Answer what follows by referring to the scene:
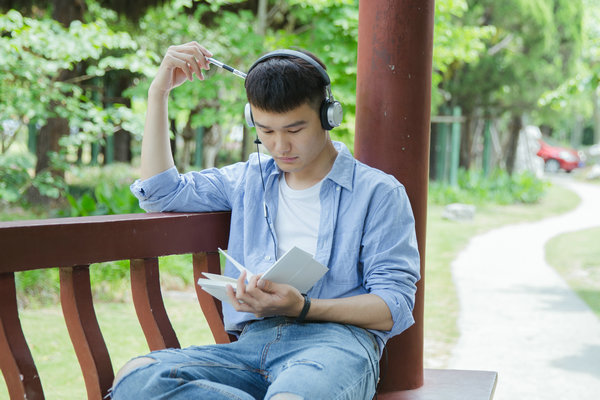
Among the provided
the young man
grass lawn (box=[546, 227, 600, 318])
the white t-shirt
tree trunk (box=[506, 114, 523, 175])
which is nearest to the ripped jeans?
the young man

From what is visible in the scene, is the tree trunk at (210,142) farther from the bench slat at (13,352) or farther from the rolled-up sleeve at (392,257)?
the bench slat at (13,352)

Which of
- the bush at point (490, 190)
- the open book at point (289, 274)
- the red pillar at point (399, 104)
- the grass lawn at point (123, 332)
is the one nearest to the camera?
the open book at point (289, 274)

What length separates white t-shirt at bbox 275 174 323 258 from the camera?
2.26 meters

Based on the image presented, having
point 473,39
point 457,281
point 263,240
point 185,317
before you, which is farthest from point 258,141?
Result: point 473,39

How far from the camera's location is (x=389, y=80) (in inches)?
95.3

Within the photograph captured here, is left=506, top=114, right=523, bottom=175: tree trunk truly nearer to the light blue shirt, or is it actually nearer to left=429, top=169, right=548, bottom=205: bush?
left=429, top=169, right=548, bottom=205: bush

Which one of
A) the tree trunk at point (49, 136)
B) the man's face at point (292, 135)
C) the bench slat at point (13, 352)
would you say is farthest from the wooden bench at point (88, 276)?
the tree trunk at point (49, 136)

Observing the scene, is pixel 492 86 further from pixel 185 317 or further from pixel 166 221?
pixel 166 221

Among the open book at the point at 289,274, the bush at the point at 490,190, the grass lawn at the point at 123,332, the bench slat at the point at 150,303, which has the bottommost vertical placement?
the grass lawn at the point at 123,332

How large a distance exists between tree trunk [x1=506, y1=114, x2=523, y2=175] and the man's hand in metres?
16.8

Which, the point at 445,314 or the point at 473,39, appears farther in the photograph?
the point at 473,39

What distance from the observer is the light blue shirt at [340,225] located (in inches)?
83.7

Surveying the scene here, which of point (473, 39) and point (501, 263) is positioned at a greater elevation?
point (473, 39)

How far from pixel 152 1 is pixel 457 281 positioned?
5.35 metres
